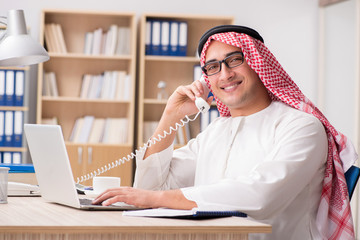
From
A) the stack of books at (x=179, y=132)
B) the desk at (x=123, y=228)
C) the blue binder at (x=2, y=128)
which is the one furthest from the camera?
the stack of books at (x=179, y=132)

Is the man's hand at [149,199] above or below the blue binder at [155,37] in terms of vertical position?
below

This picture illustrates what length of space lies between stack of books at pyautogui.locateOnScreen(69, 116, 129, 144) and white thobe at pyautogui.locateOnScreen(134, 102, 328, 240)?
309 centimetres

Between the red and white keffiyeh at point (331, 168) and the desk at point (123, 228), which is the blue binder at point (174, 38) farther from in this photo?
the desk at point (123, 228)

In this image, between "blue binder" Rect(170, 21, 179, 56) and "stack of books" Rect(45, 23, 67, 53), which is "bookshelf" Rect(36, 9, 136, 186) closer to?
"stack of books" Rect(45, 23, 67, 53)

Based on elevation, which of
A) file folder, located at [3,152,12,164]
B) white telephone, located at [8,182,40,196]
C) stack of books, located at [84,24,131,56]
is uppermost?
stack of books, located at [84,24,131,56]

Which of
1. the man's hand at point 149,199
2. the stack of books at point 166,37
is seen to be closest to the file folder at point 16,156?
the stack of books at point 166,37

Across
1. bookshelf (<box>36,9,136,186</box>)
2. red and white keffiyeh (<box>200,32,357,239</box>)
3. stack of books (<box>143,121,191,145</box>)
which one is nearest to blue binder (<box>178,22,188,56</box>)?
bookshelf (<box>36,9,136,186</box>)

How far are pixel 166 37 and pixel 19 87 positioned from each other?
4.81 ft

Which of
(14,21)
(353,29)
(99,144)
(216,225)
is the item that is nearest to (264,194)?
A: (216,225)

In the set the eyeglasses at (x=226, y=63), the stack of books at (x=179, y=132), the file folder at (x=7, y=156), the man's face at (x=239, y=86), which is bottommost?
the file folder at (x=7, y=156)

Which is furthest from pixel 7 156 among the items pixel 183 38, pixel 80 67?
pixel 183 38

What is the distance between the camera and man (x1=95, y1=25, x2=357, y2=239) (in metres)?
1.75

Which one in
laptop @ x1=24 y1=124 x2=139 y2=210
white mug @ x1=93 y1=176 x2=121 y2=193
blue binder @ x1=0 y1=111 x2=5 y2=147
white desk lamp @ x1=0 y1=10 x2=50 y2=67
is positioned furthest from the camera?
blue binder @ x1=0 y1=111 x2=5 y2=147

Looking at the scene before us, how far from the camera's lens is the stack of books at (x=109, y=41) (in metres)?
5.61
